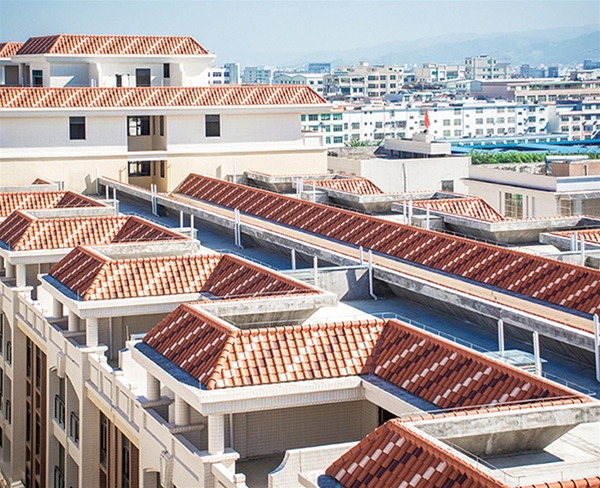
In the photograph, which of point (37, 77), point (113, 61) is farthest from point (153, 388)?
point (37, 77)

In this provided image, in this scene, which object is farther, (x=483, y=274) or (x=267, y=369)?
(x=483, y=274)

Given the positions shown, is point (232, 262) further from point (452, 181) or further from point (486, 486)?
point (452, 181)

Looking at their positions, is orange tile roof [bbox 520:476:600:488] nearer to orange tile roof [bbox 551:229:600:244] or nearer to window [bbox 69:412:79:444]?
window [bbox 69:412:79:444]

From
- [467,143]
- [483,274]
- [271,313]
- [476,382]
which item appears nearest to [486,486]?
[476,382]

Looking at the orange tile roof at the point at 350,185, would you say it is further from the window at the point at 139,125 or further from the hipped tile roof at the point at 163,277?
the hipped tile roof at the point at 163,277

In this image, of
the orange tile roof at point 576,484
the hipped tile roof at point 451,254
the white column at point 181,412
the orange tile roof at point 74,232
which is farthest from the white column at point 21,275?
the orange tile roof at point 576,484

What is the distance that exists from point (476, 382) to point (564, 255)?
1404cm

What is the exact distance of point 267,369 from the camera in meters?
24.8

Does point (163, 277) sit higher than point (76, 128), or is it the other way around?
point (76, 128)

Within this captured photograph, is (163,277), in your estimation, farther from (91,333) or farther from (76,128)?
(76,128)

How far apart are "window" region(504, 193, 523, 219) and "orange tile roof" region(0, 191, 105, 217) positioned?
90.9 feet

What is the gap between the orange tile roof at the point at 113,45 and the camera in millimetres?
67188

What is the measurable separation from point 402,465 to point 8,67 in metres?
61.5

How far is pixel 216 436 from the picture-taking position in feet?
79.6
